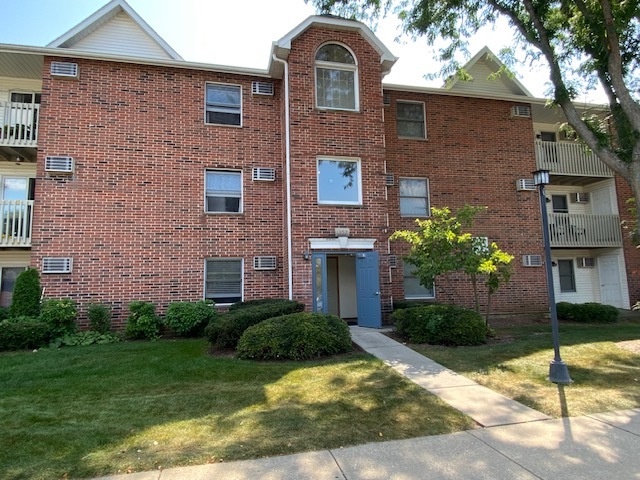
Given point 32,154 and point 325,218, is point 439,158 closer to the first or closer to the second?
point 325,218

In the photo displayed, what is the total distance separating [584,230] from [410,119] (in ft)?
25.9

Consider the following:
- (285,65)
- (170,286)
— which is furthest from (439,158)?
(170,286)

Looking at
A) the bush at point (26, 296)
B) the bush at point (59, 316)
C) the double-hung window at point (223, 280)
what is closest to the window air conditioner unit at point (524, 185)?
the double-hung window at point (223, 280)

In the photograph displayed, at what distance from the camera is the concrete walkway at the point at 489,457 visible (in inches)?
133

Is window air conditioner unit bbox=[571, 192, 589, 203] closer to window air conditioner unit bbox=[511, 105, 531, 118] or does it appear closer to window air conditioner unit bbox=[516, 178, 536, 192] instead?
window air conditioner unit bbox=[516, 178, 536, 192]

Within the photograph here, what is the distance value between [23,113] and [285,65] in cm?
751

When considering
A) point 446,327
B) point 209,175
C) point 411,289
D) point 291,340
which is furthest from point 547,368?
point 209,175

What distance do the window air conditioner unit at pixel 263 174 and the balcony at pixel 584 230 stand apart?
10.2 m

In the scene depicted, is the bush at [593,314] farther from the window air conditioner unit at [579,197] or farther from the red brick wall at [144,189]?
the red brick wall at [144,189]

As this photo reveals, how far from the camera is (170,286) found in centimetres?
1123

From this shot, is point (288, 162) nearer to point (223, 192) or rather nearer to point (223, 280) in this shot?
point (223, 192)

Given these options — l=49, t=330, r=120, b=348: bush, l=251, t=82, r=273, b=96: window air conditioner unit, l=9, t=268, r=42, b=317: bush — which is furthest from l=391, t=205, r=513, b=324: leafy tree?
l=9, t=268, r=42, b=317: bush

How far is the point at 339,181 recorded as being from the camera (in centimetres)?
1166

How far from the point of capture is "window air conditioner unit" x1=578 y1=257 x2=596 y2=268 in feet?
52.7
